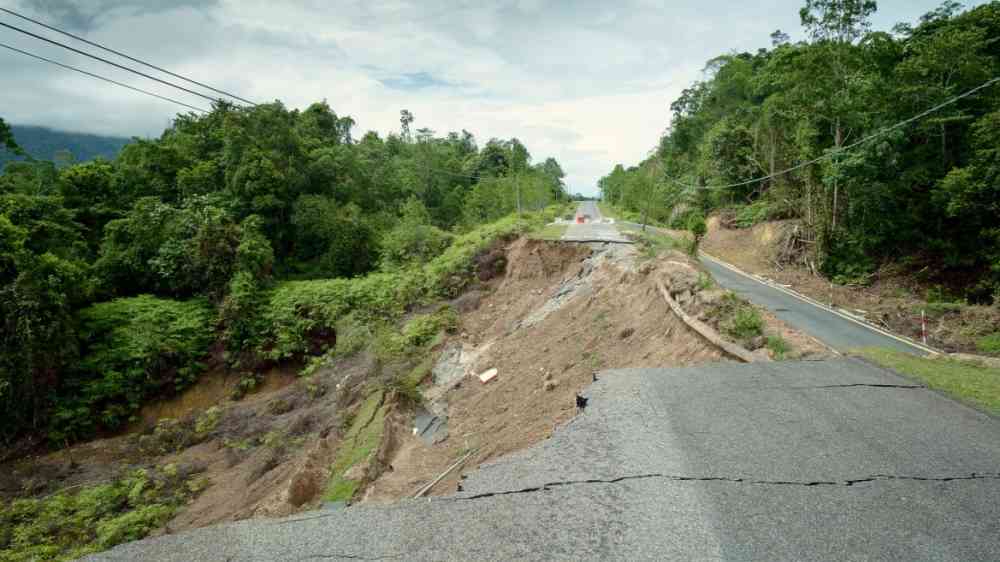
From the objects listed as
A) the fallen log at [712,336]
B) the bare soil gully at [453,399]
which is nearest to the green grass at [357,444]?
the bare soil gully at [453,399]

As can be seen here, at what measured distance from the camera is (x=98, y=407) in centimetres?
1833

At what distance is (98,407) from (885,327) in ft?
87.2

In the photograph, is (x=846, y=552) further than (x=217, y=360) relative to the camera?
No

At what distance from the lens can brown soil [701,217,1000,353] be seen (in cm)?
1352

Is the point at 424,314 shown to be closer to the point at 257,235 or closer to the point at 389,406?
the point at 389,406

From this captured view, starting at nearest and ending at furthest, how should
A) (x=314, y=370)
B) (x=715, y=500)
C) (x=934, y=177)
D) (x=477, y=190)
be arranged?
1. (x=715, y=500)
2. (x=934, y=177)
3. (x=314, y=370)
4. (x=477, y=190)

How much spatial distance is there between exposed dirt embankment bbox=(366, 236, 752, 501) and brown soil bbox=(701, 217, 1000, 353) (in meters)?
7.36

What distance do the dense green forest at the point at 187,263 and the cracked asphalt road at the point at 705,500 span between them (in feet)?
43.5

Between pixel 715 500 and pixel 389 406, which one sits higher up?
pixel 715 500

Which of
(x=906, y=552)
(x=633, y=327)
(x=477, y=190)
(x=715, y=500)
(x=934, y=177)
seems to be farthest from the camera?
(x=477, y=190)

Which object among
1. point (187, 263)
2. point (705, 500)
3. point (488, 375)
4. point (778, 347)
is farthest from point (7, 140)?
point (778, 347)

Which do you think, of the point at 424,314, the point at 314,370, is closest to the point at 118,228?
the point at 314,370

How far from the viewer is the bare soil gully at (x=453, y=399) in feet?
32.0

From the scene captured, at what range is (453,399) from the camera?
1391cm
